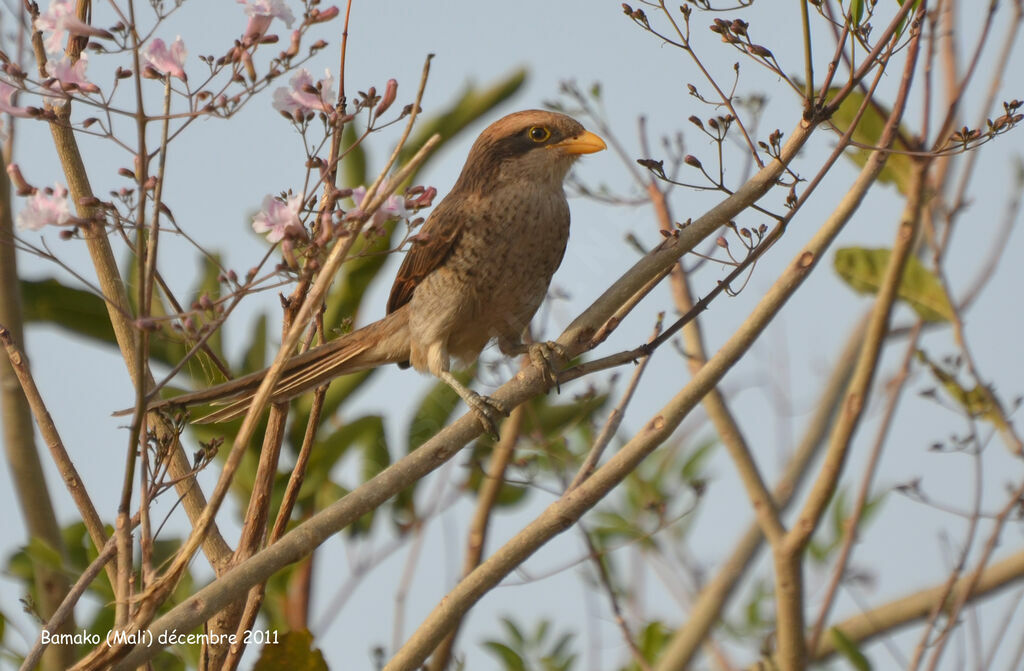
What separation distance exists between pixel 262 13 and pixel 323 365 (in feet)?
5.94

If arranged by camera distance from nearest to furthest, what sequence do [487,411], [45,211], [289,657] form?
[45,211] < [289,657] < [487,411]

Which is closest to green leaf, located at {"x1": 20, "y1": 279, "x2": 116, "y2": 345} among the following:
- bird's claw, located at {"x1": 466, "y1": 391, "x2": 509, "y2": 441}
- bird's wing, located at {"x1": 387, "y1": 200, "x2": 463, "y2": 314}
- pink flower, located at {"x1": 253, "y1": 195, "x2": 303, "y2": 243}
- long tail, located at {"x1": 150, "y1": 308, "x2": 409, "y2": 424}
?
long tail, located at {"x1": 150, "y1": 308, "x2": 409, "y2": 424}

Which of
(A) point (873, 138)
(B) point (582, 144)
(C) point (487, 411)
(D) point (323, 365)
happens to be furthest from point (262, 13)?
(A) point (873, 138)

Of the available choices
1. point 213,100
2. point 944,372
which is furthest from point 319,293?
point 944,372

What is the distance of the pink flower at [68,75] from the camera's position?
2074 mm

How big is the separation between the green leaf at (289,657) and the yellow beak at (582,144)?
7.17 ft

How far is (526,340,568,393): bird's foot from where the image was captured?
8.89 feet

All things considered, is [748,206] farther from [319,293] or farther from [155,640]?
[155,640]

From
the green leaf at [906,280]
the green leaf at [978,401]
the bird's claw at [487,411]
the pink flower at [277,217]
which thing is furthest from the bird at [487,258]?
the pink flower at [277,217]

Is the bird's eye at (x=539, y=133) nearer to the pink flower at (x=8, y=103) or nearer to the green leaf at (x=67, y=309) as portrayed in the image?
the green leaf at (x=67, y=309)

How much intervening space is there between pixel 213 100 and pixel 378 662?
6.56 feet

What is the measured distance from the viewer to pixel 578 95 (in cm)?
418

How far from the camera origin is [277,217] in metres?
2.21

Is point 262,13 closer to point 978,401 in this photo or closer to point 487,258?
point 487,258
